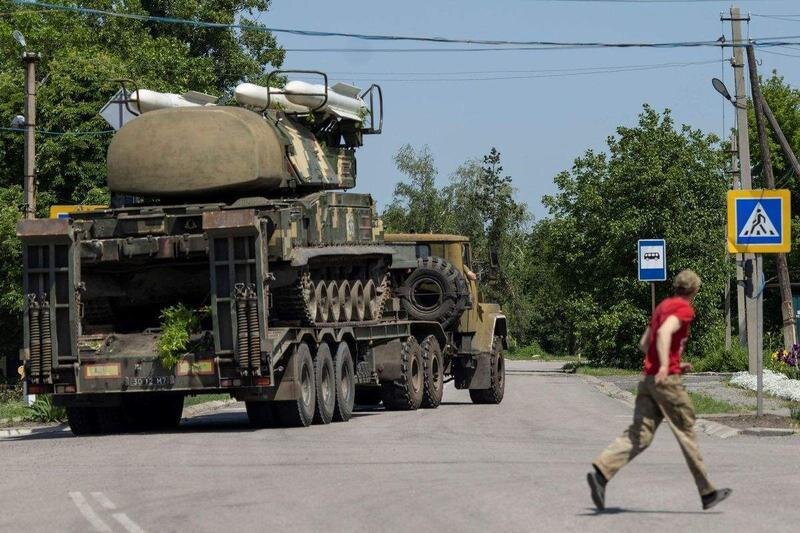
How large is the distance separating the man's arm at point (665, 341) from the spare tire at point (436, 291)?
1602 cm

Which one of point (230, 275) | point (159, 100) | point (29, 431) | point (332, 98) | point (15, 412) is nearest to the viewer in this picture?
point (230, 275)

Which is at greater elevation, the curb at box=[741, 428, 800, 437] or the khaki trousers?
the khaki trousers

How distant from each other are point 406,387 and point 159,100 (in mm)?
5553

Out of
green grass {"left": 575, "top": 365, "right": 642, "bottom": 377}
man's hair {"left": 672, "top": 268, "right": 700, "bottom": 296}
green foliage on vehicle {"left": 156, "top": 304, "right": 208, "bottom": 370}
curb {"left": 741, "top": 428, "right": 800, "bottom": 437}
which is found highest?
man's hair {"left": 672, "top": 268, "right": 700, "bottom": 296}

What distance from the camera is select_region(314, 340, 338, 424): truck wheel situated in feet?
71.3

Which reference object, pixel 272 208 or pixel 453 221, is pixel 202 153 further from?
pixel 453 221

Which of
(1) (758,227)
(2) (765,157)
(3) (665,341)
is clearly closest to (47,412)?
(1) (758,227)

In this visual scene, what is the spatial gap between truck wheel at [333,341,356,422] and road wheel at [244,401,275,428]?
1377 mm

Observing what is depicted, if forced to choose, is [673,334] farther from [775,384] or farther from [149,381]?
[775,384]

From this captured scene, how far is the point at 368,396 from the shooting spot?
1099 inches

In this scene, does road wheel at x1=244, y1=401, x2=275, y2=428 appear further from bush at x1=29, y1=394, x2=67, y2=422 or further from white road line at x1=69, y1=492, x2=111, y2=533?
white road line at x1=69, y1=492, x2=111, y2=533

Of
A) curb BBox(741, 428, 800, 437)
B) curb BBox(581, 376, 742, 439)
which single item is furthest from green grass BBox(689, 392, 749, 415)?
curb BBox(741, 428, 800, 437)

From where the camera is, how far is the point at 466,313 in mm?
29109

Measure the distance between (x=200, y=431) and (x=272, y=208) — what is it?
9.82ft
